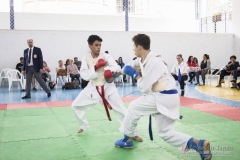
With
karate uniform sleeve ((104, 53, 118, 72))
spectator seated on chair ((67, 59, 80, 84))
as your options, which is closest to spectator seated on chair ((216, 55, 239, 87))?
spectator seated on chair ((67, 59, 80, 84))

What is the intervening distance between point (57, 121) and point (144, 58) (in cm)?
268

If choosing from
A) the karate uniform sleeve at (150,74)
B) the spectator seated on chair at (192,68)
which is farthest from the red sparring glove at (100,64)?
the spectator seated on chair at (192,68)

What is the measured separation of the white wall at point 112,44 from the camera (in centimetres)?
1130

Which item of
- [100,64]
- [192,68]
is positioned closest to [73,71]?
[192,68]

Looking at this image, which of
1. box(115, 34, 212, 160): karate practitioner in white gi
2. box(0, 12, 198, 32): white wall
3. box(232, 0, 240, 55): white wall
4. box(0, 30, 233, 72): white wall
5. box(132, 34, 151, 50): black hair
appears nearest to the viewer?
box(115, 34, 212, 160): karate practitioner in white gi

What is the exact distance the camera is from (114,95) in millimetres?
3715

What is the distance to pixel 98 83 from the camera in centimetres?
372

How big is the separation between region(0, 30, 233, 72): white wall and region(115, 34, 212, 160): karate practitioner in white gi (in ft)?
31.1

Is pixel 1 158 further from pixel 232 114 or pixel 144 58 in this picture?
pixel 232 114

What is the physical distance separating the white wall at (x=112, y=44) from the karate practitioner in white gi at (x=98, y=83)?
8436 mm

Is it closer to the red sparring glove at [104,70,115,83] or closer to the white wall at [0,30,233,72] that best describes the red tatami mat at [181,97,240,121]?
the red sparring glove at [104,70,115,83]

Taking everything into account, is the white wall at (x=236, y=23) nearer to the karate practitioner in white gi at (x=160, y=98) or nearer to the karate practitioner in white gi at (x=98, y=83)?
the karate practitioner in white gi at (x=98, y=83)

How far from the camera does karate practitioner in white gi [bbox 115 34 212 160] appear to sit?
2.70 meters

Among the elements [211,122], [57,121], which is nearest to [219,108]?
[211,122]
